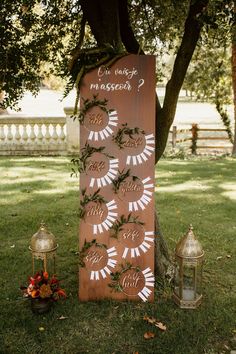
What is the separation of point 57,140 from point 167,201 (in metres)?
6.98

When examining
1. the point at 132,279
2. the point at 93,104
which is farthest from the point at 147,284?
the point at 93,104

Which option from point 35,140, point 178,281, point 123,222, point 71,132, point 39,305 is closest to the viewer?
point 39,305

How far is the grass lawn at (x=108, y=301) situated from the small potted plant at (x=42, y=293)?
10 cm

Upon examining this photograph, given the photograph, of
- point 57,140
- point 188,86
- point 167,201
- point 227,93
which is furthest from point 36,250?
point 227,93

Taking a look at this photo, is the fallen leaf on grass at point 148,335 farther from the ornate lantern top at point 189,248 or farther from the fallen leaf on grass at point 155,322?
the ornate lantern top at point 189,248

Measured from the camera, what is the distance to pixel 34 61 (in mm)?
6164

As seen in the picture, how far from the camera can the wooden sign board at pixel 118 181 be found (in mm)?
4508

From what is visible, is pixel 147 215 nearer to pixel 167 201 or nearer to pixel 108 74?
pixel 108 74

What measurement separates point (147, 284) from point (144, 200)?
3.17ft

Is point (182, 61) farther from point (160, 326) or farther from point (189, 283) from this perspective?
point (160, 326)

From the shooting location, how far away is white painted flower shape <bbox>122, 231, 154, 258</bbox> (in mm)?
4828

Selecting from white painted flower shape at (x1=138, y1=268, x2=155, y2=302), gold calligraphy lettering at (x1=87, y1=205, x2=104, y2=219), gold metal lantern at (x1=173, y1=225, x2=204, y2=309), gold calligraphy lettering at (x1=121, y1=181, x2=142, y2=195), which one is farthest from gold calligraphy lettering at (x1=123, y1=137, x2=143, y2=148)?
white painted flower shape at (x1=138, y1=268, x2=155, y2=302)

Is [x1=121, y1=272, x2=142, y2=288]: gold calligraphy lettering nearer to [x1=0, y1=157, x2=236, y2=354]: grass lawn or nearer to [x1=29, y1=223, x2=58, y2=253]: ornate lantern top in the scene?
[x1=0, y1=157, x2=236, y2=354]: grass lawn

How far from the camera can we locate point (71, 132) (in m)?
14.6
